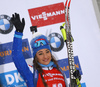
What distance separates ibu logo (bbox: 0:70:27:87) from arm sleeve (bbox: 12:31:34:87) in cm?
10

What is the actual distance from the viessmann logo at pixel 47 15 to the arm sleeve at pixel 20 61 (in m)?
0.28

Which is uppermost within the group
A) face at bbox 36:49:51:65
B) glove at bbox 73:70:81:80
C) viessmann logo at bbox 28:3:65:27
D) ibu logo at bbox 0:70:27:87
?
viessmann logo at bbox 28:3:65:27

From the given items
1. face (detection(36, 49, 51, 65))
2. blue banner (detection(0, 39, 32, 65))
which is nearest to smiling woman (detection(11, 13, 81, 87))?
face (detection(36, 49, 51, 65))

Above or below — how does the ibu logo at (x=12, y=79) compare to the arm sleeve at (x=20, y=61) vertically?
below

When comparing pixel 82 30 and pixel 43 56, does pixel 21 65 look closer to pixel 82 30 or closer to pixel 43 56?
pixel 43 56

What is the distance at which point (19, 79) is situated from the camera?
1901mm

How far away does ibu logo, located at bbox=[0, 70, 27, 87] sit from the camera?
1888 millimetres

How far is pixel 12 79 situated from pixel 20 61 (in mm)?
221

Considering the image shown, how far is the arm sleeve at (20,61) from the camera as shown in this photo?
1748 mm

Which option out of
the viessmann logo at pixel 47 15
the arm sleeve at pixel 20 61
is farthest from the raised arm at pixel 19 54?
the viessmann logo at pixel 47 15

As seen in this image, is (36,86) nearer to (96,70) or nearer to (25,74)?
(25,74)

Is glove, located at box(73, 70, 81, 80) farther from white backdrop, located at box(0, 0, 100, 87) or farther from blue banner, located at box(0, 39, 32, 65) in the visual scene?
blue banner, located at box(0, 39, 32, 65)

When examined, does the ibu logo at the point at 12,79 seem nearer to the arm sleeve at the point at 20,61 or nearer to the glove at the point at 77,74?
the arm sleeve at the point at 20,61

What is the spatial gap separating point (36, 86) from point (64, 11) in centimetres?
69
